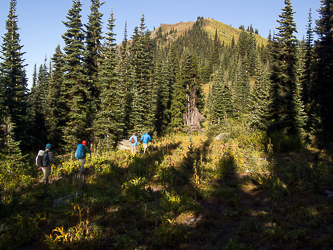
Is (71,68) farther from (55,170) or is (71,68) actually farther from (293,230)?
(293,230)

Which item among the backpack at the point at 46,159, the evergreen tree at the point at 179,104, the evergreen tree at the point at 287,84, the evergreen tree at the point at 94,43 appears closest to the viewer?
the backpack at the point at 46,159

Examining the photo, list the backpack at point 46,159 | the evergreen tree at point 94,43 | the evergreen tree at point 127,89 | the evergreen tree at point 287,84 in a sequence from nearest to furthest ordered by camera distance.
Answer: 1. the backpack at point 46,159
2. the evergreen tree at point 287,84
3. the evergreen tree at point 94,43
4. the evergreen tree at point 127,89

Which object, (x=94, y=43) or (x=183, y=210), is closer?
(x=183, y=210)

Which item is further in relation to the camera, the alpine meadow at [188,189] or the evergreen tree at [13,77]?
the evergreen tree at [13,77]

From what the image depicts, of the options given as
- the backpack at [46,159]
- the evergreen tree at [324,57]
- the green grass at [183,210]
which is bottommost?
the green grass at [183,210]

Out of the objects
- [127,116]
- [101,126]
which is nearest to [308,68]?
[127,116]

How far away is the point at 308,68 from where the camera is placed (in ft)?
111

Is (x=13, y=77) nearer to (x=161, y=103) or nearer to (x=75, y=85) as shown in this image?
(x=75, y=85)

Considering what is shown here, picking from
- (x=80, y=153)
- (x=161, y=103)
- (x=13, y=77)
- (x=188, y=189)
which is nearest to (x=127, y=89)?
(x=161, y=103)

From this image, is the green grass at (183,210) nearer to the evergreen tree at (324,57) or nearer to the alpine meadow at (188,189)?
the alpine meadow at (188,189)

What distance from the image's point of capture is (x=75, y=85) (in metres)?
25.8

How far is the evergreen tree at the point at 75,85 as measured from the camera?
25.7 meters

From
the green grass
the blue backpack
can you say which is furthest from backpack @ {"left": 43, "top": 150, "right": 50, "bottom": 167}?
the blue backpack

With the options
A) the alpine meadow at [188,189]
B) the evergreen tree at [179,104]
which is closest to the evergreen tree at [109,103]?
the alpine meadow at [188,189]
